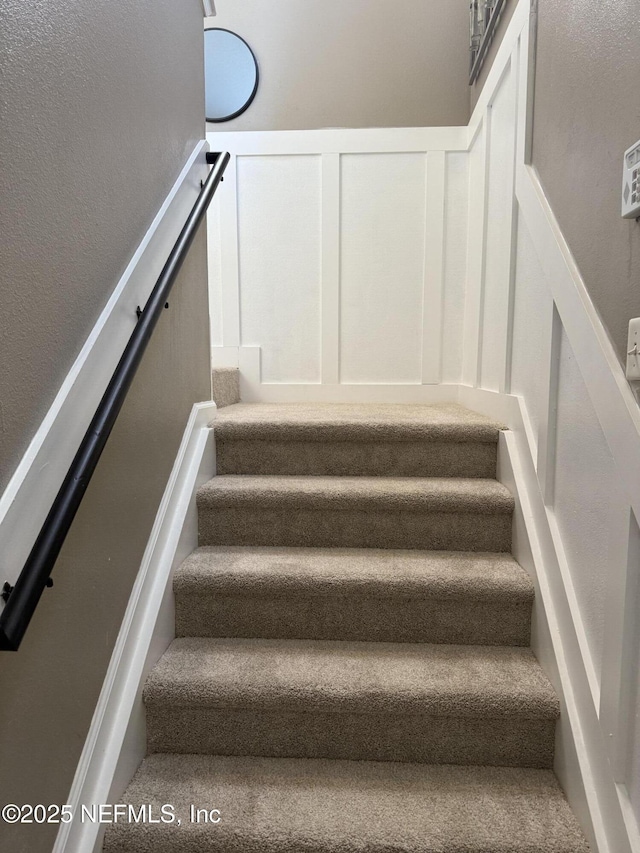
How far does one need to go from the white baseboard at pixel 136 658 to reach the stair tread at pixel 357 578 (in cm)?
10

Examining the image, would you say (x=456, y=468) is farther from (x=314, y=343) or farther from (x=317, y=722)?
(x=314, y=343)

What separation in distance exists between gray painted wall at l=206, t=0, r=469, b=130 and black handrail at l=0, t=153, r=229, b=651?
2114 mm

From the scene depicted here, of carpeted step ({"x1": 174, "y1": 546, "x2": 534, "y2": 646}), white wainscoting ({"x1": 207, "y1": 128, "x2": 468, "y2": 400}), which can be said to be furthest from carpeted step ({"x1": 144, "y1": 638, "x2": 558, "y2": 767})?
white wainscoting ({"x1": 207, "y1": 128, "x2": 468, "y2": 400})

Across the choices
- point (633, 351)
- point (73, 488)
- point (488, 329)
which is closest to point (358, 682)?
point (73, 488)

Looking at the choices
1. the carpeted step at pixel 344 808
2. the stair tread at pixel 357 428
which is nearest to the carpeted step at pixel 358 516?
the stair tread at pixel 357 428

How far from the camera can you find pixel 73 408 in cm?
106

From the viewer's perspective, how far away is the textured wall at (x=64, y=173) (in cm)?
91

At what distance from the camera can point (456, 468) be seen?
6.49 ft

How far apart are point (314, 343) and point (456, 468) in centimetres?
134

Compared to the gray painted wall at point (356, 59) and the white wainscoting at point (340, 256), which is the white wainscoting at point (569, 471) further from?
the gray painted wall at point (356, 59)

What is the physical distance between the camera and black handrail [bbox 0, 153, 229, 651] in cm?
83

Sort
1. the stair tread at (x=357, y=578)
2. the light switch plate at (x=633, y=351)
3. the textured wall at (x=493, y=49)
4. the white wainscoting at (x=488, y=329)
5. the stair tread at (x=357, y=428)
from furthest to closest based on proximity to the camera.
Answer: the textured wall at (x=493, y=49) < the stair tread at (x=357, y=428) < the stair tread at (x=357, y=578) < the white wainscoting at (x=488, y=329) < the light switch plate at (x=633, y=351)

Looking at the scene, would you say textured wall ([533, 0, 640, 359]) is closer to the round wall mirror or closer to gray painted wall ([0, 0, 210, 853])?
gray painted wall ([0, 0, 210, 853])

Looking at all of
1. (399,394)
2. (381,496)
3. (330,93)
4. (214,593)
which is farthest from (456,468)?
(330,93)
